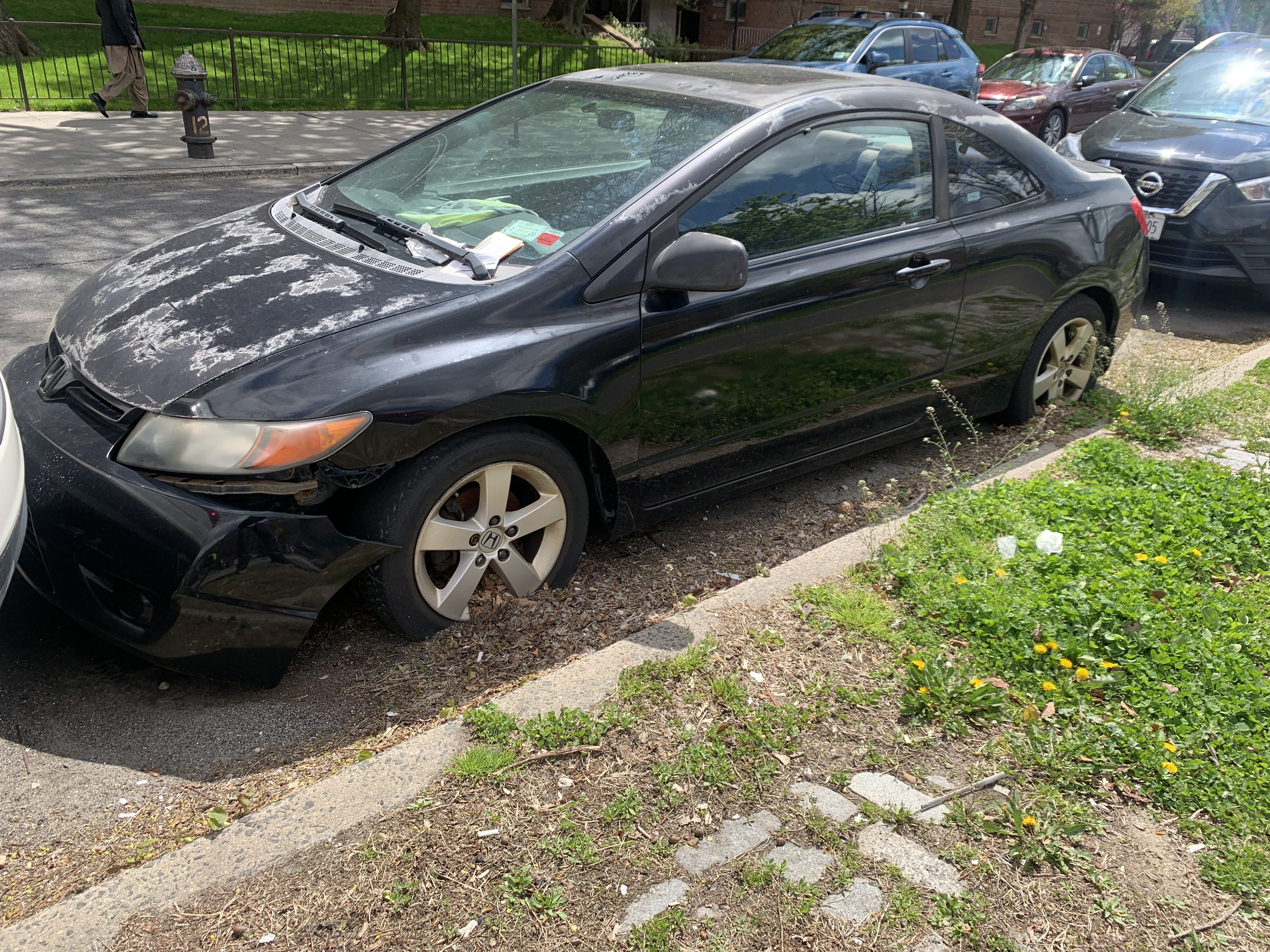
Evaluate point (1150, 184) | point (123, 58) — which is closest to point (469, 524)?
point (1150, 184)

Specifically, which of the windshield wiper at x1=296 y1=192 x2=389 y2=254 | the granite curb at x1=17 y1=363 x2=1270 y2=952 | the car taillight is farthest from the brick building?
the granite curb at x1=17 y1=363 x2=1270 y2=952

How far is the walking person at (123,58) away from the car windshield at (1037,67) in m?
12.5

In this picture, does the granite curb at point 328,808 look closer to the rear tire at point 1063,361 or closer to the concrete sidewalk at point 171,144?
the rear tire at point 1063,361

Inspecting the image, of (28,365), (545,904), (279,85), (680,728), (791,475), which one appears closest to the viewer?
(545,904)

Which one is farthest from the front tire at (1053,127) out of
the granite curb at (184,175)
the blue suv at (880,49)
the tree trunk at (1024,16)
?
the tree trunk at (1024,16)

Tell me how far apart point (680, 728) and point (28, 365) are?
253cm

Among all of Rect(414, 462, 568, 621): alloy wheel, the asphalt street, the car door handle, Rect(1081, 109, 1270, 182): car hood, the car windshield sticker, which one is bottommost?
the asphalt street

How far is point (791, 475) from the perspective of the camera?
13.8 ft

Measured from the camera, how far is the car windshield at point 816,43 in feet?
45.5

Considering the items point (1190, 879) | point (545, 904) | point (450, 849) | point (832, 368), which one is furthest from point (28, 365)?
point (1190, 879)

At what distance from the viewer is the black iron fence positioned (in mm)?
15359

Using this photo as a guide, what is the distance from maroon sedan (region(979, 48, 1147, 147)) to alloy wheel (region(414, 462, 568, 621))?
44.9 ft

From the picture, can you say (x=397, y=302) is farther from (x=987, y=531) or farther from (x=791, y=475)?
(x=987, y=531)

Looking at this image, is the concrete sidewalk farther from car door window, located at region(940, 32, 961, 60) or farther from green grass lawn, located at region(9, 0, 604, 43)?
car door window, located at region(940, 32, 961, 60)
